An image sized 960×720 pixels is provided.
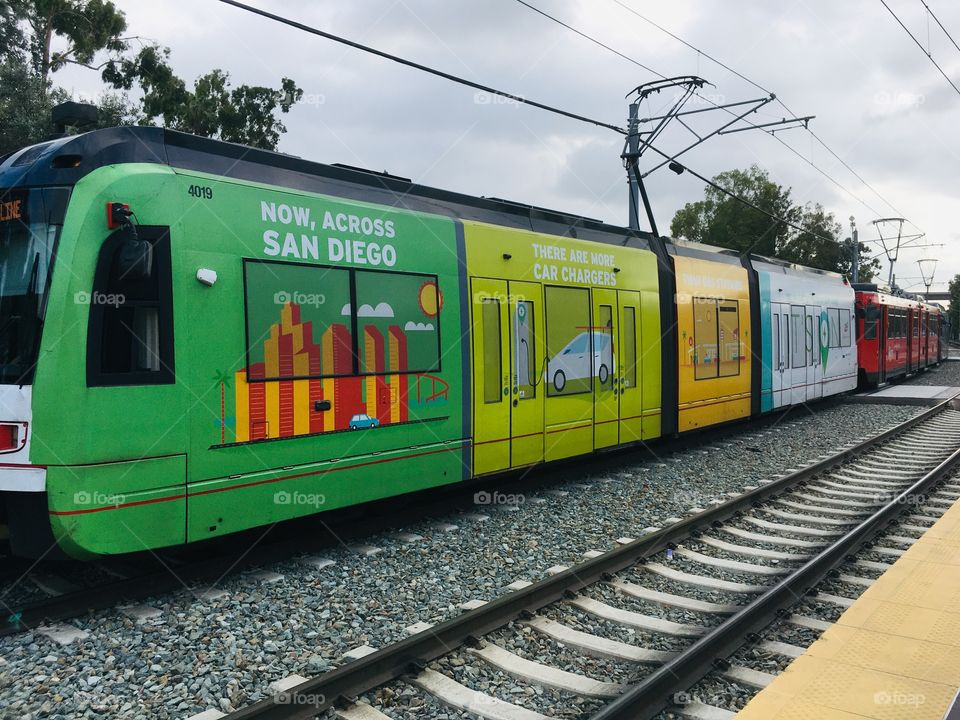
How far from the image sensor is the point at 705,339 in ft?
44.6

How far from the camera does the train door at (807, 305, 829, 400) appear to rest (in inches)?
739

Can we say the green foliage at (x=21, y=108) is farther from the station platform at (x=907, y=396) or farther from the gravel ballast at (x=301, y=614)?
the station platform at (x=907, y=396)

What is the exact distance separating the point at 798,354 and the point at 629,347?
8.52 meters

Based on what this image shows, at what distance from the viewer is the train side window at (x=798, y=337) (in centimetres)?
1767

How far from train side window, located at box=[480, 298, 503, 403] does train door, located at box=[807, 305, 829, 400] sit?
41.1 ft

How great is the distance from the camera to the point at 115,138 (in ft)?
18.7

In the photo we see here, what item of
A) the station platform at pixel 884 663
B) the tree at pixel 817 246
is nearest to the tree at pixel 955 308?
the tree at pixel 817 246

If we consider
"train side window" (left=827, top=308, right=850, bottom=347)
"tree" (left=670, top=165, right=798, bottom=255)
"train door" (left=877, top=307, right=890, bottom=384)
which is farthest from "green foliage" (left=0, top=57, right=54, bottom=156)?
"tree" (left=670, top=165, right=798, bottom=255)

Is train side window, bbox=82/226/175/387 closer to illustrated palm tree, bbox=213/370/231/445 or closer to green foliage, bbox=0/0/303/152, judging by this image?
illustrated palm tree, bbox=213/370/231/445

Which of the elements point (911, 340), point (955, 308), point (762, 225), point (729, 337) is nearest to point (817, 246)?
point (762, 225)

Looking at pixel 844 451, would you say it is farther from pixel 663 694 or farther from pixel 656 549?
pixel 663 694

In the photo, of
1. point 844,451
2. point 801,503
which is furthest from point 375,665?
point 844,451

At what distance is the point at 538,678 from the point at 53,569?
4.26 meters

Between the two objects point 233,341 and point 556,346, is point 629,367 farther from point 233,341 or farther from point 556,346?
point 233,341
